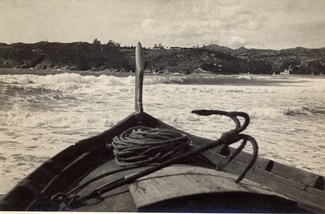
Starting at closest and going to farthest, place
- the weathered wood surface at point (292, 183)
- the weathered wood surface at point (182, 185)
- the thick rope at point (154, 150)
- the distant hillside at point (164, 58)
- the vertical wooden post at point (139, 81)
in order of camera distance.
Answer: the weathered wood surface at point (182, 185)
the thick rope at point (154, 150)
the weathered wood surface at point (292, 183)
the vertical wooden post at point (139, 81)
the distant hillside at point (164, 58)

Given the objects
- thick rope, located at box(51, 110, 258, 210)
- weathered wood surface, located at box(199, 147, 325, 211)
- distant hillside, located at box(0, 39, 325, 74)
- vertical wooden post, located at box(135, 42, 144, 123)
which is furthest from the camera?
distant hillside, located at box(0, 39, 325, 74)

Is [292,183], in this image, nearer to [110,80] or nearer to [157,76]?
[157,76]

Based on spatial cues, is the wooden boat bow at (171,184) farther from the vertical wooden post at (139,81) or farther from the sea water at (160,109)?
the sea water at (160,109)

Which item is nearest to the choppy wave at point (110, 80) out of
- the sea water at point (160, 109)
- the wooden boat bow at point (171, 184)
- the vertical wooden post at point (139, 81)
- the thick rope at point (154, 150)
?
the sea water at point (160, 109)

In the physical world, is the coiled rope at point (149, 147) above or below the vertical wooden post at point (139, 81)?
below

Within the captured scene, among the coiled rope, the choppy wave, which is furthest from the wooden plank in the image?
the choppy wave

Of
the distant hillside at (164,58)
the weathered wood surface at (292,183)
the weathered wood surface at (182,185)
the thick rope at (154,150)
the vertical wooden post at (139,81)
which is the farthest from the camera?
the distant hillside at (164,58)

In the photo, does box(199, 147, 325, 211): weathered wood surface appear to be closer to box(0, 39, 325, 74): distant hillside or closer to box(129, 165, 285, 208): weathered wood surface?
box(129, 165, 285, 208): weathered wood surface

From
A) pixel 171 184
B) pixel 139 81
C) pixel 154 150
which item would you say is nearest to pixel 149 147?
pixel 154 150
